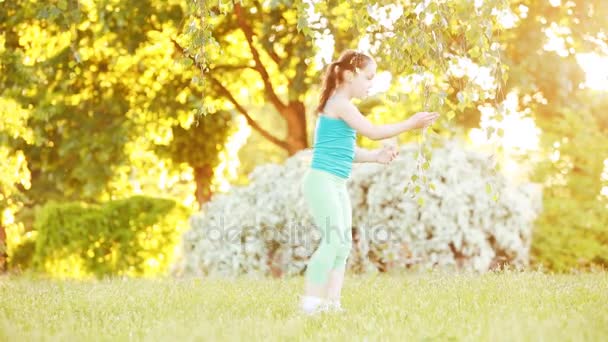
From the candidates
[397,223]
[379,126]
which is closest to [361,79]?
[379,126]

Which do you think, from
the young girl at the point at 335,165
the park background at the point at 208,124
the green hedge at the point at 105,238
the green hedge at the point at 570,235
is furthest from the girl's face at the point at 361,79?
the green hedge at the point at 105,238

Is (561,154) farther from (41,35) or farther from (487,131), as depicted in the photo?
(41,35)

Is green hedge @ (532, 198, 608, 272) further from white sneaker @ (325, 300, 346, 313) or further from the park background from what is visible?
white sneaker @ (325, 300, 346, 313)

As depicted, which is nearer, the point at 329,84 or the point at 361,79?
the point at 361,79

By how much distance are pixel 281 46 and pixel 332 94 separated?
25.9 feet

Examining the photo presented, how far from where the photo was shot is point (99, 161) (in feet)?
46.1

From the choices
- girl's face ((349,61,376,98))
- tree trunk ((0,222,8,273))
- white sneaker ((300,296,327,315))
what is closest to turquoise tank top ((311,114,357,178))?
girl's face ((349,61,376,98))

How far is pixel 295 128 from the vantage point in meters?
15.5

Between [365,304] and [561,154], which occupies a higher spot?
[561,154]

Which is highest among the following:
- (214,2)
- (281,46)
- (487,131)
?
(281,46)

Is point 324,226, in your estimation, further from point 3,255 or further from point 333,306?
point 3,255

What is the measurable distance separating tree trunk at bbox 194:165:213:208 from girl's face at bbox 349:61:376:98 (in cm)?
1046

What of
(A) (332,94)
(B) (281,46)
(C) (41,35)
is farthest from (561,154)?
(C) (41,35)

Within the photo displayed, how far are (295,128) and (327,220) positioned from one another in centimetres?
962
